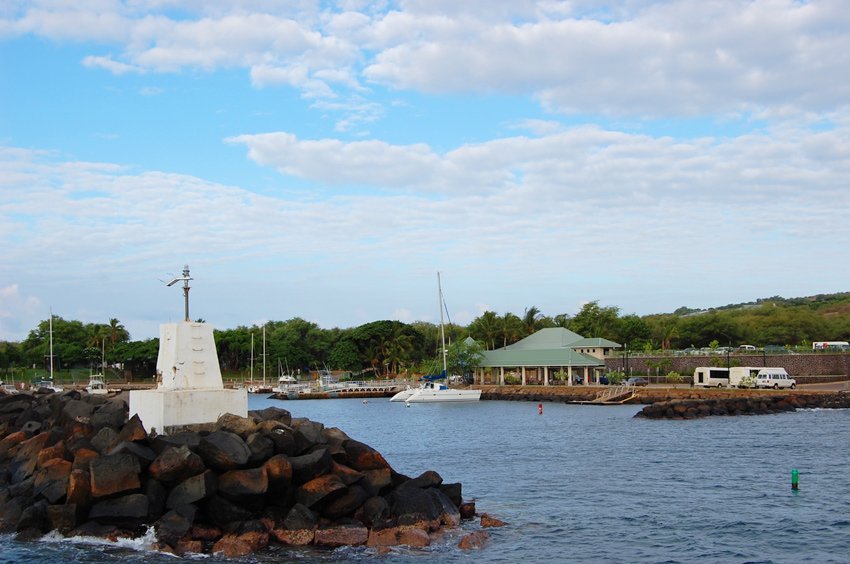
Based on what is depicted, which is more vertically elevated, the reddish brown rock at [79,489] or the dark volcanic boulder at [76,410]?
the dark volcanic boulder at [76,410]

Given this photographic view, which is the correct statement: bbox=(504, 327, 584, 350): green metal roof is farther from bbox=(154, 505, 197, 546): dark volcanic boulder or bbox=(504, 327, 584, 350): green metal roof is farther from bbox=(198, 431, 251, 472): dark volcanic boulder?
bbox=(154, 505, 197, 546): dark volcanic boulder

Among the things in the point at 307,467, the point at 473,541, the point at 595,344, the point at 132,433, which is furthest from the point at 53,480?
the point at 595,344

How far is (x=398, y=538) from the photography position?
18844 mm

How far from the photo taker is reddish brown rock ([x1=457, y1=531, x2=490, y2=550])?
18.9 metres

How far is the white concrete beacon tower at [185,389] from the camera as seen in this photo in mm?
22000

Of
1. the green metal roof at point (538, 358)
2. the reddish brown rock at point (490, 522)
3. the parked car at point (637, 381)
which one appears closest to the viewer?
the reddish brown rock at point (490, 522)

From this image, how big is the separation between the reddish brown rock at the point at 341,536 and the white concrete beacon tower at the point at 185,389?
5.46m

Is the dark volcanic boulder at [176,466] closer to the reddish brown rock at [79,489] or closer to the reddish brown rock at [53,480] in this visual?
the reddish brown rock at [79,489]

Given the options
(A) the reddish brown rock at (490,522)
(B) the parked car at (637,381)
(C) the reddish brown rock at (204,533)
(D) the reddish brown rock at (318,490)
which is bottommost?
Result: (A) the reddish brown rock at (490,522)

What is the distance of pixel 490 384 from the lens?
9269cm

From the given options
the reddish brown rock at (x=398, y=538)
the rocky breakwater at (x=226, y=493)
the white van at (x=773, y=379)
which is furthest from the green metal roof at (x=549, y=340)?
the reddish brown rock at (x=398, y=538)

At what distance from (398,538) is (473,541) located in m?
1.76

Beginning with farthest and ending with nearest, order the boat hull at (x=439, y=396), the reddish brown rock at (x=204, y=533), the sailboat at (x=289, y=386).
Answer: the sailboat at (x=289, y=386) < the boat hull at (x=439, y=396) < the reddish brown rock at (x=204, y=533)

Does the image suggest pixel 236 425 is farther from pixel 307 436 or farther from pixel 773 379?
pixel 773 379
